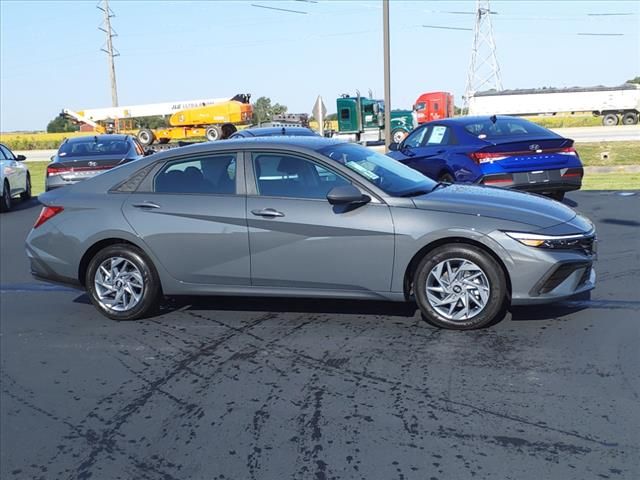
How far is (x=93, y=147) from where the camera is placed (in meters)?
14.8

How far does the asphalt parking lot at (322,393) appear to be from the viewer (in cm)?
340

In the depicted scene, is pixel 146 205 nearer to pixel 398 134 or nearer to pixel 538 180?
pixel 538 180

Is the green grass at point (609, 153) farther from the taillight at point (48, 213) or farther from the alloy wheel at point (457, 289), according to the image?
the taillight at point (48, 213)

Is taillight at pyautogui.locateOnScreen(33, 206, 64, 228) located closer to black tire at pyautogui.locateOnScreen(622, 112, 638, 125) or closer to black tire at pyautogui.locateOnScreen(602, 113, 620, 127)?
black tire at pyautogui.locateOnScreen(622, 112, 638, 125)

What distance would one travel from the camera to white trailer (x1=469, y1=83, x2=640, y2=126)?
49125 mm

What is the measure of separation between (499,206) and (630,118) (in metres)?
49.3

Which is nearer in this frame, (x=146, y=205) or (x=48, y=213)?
(x=146, y=205)

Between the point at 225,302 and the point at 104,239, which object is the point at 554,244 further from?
the point at 104,239

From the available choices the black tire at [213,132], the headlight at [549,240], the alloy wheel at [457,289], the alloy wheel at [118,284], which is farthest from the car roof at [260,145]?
the black tire at [213,132]

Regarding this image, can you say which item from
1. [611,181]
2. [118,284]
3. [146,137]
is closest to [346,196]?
[118,284]

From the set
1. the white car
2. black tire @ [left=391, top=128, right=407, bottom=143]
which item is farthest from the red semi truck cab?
the white car

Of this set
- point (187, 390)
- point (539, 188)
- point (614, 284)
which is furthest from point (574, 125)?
point (187, 390)

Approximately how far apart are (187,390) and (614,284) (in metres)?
4.19

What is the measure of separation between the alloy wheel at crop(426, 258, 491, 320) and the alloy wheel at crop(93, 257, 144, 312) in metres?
2.60
